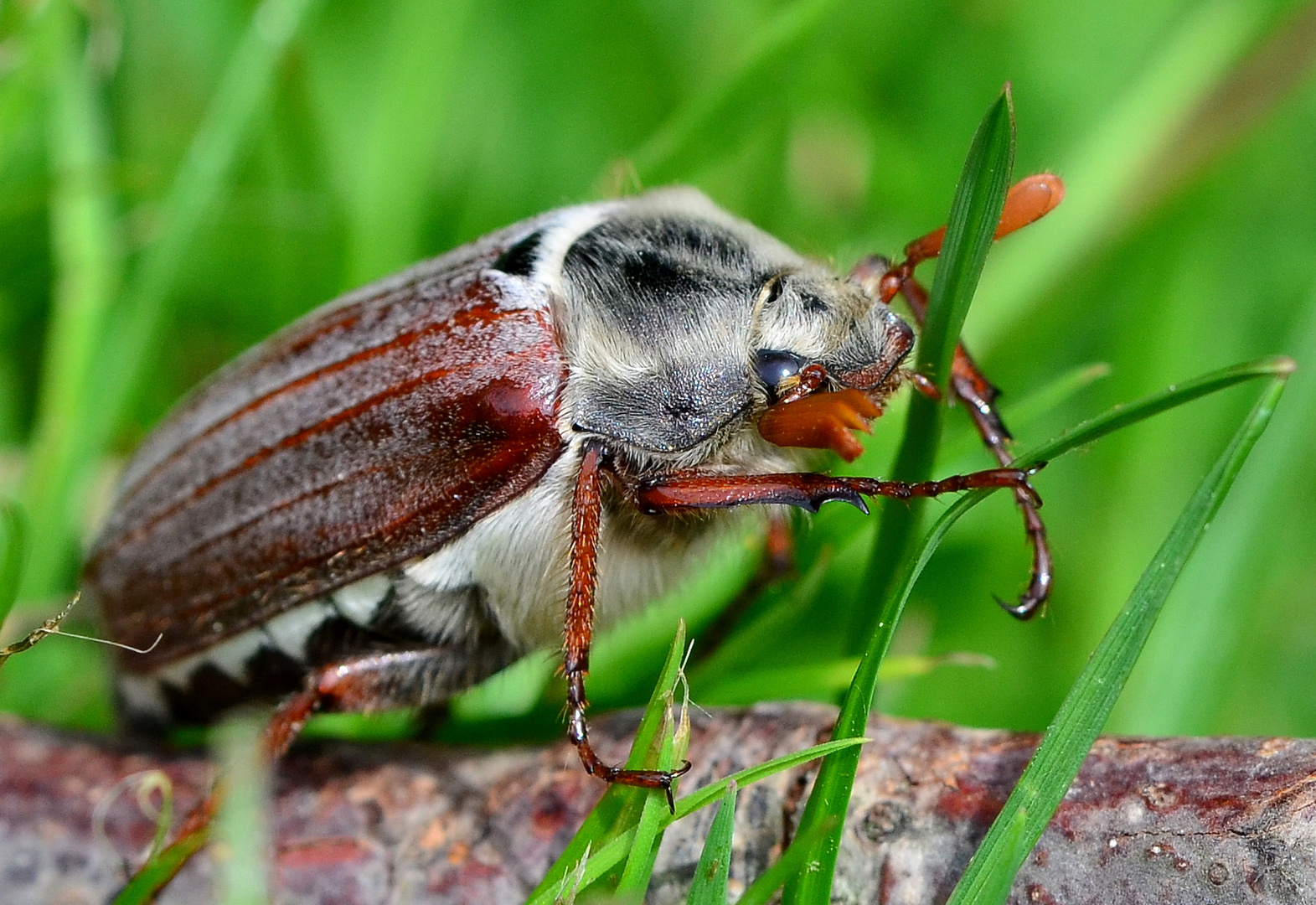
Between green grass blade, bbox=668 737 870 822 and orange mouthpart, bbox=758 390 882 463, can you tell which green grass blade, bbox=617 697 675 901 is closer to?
green grass blade, bbox=668 737 870 822

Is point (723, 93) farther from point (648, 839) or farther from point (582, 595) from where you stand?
point (648, 839)

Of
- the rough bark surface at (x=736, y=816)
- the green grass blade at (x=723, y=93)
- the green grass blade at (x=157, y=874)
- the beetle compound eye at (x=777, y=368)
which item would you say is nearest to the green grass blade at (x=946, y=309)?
the beetle compound eye at (x=777, y=368)

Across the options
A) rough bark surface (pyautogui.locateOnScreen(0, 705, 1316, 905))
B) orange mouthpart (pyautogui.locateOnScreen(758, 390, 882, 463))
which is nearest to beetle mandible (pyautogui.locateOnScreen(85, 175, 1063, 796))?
orange mouthpart (pyautogui.locateOnScreen(758, 390, 882, 463))

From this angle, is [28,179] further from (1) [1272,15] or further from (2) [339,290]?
(1) [1272,15]

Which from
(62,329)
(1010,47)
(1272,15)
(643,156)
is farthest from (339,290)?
(1272,15)

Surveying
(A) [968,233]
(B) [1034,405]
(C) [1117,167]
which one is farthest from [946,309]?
(C) [1117,167]

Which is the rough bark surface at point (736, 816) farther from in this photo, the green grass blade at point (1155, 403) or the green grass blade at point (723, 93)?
the green grass blade at point (723, 93)
